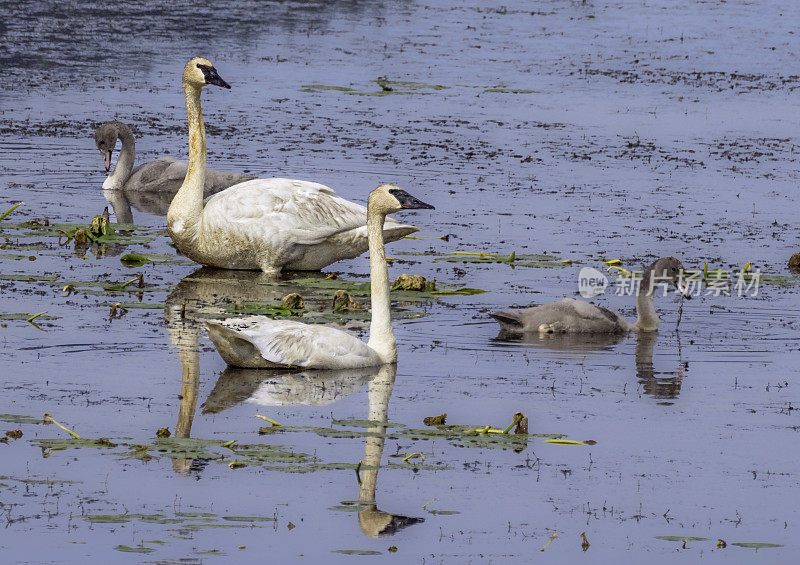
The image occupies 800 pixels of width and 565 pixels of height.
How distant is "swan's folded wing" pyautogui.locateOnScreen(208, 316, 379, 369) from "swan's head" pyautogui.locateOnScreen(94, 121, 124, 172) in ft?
30.9

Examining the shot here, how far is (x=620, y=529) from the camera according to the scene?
7832 mm

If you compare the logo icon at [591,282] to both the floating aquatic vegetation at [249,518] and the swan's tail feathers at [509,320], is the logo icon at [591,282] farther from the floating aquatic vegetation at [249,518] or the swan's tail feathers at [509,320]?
the floating aquatic vegetation at [249,518]

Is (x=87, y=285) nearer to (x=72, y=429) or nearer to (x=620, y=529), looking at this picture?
(x=72, y=429)

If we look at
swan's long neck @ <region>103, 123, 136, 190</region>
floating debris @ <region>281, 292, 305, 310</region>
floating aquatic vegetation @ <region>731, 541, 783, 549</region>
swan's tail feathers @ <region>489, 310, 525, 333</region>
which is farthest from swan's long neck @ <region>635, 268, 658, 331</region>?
swan's long neck @ <region>103, 123, 136, 190</region>

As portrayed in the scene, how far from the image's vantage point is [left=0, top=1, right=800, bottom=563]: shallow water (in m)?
7.77

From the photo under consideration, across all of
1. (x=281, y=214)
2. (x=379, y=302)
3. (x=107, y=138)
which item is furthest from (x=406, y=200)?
(x=107, y=138)

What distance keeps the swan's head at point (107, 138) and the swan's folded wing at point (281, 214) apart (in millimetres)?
5474

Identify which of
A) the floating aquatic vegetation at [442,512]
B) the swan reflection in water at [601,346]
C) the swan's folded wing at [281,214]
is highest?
the swan's folded wing at [281,214]

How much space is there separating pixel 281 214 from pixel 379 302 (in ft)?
11.4

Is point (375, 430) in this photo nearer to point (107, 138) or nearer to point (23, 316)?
point (23, 316)

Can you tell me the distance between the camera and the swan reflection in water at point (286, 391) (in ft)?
26.4

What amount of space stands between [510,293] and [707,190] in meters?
6.64

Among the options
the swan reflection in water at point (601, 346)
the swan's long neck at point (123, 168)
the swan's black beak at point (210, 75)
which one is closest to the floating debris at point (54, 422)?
the swan reflection in water at point (601, 346)

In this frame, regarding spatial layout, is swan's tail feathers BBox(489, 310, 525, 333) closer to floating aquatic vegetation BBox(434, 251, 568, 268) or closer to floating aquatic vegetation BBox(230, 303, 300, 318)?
floating aquatic vegetation BBox(230, 303, 300, 318)
